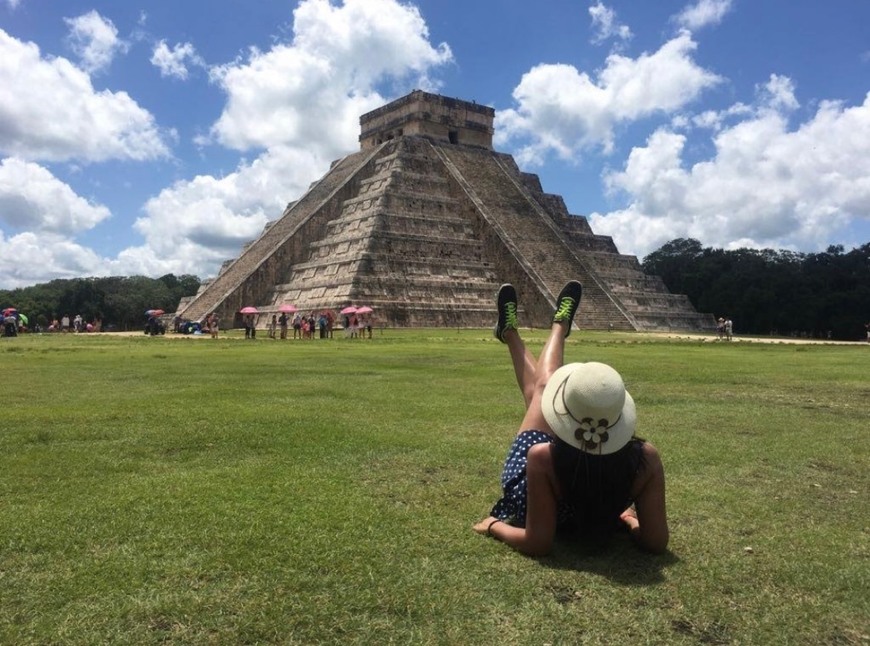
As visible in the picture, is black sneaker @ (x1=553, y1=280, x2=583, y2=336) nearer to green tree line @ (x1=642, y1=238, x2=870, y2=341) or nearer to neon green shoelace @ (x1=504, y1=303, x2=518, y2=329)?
neon green shoelace @ (x1=504, y1=303, x2=518, y2=329)

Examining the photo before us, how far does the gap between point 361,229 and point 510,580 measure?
100 feet

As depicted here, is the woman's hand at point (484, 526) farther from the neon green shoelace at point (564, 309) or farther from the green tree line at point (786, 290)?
the green tree line at point (786, 290)

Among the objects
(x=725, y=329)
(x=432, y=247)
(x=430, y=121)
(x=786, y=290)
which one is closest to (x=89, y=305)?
(x=430, y=121)

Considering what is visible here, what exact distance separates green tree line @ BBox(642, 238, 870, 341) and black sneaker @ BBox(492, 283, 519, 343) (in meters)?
48.3

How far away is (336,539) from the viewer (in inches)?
138

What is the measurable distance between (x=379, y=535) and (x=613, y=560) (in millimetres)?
1164

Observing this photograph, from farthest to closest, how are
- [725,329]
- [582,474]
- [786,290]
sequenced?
[786,290]
[725,329]
[582,474]

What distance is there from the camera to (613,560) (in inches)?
137

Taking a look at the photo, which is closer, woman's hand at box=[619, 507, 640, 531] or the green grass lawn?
the green grass lawn

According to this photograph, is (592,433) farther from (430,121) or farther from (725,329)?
(430,121)

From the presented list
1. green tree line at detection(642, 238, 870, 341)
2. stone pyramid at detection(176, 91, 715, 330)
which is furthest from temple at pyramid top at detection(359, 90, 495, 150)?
green tree line at detection(642, 238, 870, 341)

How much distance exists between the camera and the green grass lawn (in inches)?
108

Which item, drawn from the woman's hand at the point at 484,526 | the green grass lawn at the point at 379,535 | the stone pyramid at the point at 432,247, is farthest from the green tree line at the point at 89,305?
the woman's hand at the point at 484,526

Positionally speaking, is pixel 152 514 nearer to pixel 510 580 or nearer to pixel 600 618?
pixel 510 580
